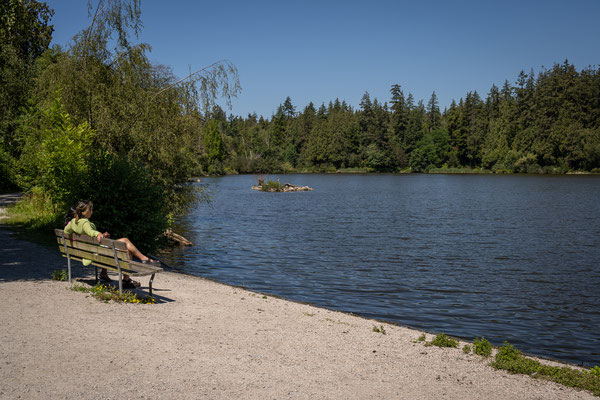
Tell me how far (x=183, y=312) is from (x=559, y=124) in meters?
114

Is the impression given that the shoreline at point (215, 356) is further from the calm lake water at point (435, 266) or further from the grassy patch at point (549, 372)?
the calm lake water at point (435, 266)

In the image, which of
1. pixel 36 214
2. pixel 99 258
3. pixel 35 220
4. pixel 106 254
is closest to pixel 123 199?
pixel 99 258

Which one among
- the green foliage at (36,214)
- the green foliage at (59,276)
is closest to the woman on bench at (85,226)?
the green foliage at (59,276)

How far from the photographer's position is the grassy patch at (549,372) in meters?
6.44

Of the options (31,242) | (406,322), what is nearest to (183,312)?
(406,322)

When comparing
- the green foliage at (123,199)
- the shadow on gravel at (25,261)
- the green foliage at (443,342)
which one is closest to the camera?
the green foliage at (443,342)

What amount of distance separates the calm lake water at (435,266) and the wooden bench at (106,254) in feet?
18.5

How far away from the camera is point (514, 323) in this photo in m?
11.9

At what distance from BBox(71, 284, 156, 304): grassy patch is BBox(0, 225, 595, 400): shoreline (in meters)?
0.21

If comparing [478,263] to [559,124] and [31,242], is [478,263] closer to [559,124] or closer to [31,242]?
[31,242]

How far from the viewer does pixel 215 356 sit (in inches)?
274

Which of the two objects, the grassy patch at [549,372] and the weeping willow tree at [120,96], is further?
the weeping willow tree at [120,96]

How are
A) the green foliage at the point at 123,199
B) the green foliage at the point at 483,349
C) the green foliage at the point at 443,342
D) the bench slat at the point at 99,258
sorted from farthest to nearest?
1. the green foliage at the point at 123,199
2. the bench slat at the point at 99,258
3. the green foliage at the point at 443,342
4. the green foliage at the point at 483,349

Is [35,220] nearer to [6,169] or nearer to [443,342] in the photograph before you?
[443,342]
